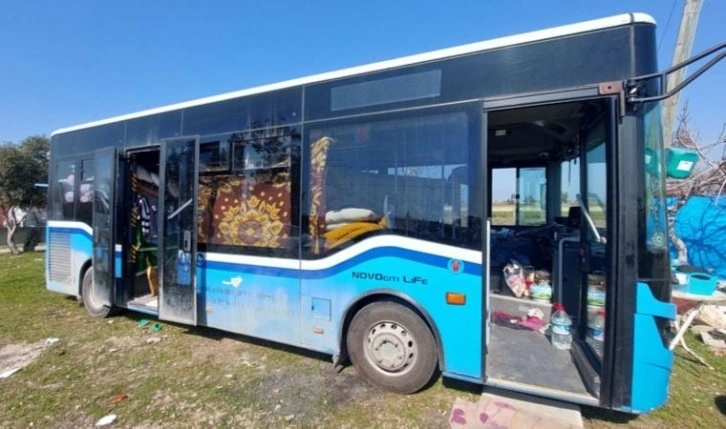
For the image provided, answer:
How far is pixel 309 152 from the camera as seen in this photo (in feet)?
11.5

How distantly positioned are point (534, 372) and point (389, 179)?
1.97 meters

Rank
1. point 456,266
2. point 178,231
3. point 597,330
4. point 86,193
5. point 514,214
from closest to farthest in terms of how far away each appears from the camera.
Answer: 1. point 456,266
2. point 597,330
3. point 178,231
4. point 86,193
5. point 514,214

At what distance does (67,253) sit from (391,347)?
18.0 feet

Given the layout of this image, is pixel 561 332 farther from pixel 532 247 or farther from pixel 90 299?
pixel 90 299

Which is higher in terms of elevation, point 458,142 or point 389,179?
point 458,142

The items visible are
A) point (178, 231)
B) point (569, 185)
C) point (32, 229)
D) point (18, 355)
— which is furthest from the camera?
point (32, 229)

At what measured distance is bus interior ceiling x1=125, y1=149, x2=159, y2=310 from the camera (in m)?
5.14

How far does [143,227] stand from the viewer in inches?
214

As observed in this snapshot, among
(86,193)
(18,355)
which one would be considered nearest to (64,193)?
(86,193)

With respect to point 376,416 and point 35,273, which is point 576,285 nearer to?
point 376,416

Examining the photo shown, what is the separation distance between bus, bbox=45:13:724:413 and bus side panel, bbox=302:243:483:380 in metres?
0.01

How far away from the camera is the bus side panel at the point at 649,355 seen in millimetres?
2439

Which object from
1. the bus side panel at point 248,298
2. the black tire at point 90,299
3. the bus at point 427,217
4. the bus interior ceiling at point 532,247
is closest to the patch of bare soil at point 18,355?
the black tire at point 90,299

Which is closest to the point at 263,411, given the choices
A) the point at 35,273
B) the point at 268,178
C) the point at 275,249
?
the point at 275,249
